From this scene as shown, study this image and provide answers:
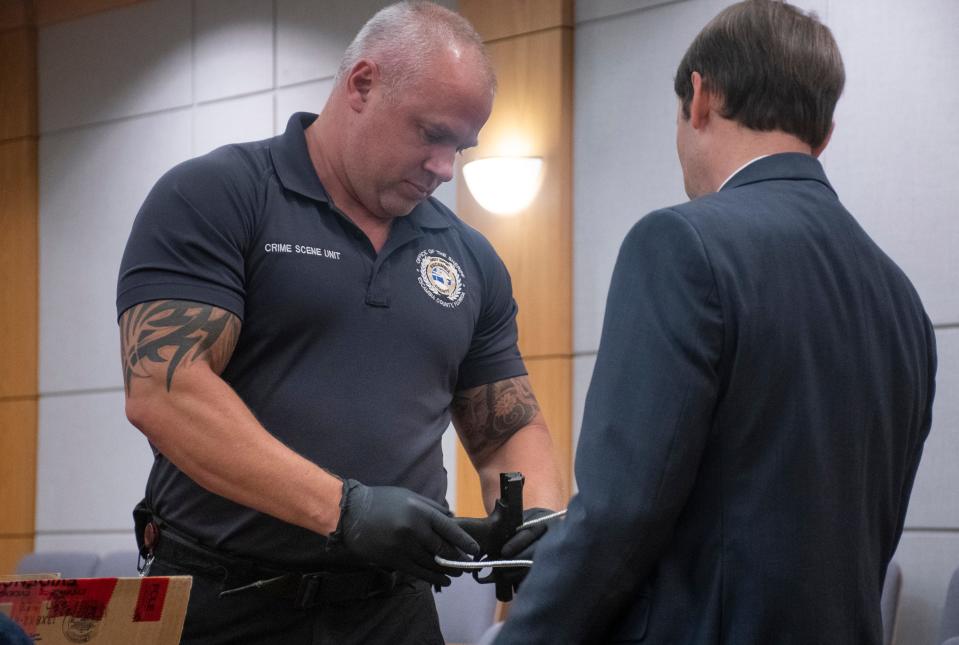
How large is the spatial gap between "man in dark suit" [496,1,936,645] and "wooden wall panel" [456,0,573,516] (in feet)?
12.3

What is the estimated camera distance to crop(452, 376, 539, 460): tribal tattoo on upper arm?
216 cm

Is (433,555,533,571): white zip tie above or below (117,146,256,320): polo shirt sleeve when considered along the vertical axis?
below

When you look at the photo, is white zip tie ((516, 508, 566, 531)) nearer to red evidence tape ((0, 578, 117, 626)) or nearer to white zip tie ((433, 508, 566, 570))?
white zip tie ((433, 508, 566, 570))

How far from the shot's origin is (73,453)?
6.60 meters

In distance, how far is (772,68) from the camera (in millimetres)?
1394

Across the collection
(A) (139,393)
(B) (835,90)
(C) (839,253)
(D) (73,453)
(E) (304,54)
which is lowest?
(D) (73,453)

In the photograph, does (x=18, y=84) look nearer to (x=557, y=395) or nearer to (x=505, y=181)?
(x=505, y=181)

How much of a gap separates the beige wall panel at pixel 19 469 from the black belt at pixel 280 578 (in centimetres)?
530

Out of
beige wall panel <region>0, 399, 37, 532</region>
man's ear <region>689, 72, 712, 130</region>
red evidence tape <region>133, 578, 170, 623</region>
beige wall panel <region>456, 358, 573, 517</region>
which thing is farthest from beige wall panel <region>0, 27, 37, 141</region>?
man's ear <region>689, 72, 712, 130</region>

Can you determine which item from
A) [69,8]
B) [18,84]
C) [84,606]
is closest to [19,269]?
[18,84]

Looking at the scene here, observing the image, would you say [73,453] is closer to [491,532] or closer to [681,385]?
[491,532]

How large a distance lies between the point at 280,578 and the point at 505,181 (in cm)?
344

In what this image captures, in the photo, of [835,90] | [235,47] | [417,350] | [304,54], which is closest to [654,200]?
[304,54]

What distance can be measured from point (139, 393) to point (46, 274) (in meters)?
5.39
